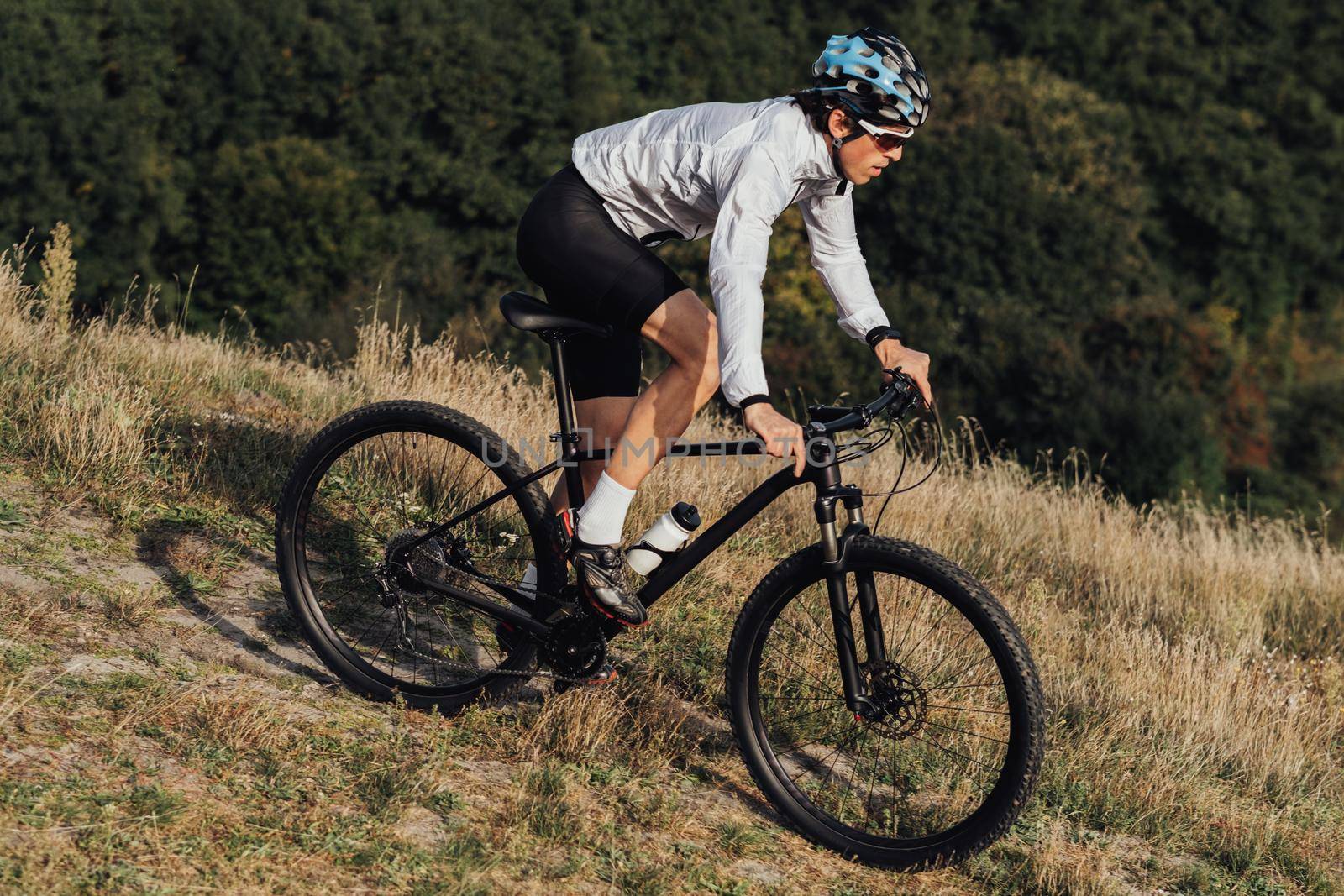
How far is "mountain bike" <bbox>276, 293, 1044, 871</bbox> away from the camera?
11.8 ft

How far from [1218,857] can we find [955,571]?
1.57m

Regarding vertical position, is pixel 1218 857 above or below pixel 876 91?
below

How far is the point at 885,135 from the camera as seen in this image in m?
3.74

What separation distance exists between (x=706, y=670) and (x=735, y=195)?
72.0 inches

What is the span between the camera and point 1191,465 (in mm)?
36062

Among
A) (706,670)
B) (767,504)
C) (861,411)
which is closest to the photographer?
(861,411)

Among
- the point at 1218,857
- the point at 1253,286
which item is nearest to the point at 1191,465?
the point at 1253,286

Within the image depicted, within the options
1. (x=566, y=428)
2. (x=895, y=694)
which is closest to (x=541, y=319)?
(x=566, y=428)

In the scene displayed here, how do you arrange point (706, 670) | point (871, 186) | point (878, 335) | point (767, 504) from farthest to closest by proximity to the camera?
point (871, 186) → point (706, 670) → point (878, 335) → point (767, 504)

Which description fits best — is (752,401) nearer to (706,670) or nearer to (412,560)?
(412,560)

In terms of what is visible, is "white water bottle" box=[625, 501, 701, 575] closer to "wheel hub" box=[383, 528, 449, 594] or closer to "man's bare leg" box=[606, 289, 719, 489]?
"man's bare leg" box=[606, 289, 719, 489]

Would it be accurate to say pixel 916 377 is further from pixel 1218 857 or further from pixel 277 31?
pixel 277 31

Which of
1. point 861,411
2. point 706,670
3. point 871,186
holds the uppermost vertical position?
point 861,411

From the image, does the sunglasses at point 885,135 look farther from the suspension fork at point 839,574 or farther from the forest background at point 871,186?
Answer: the forest background at point 871,186
